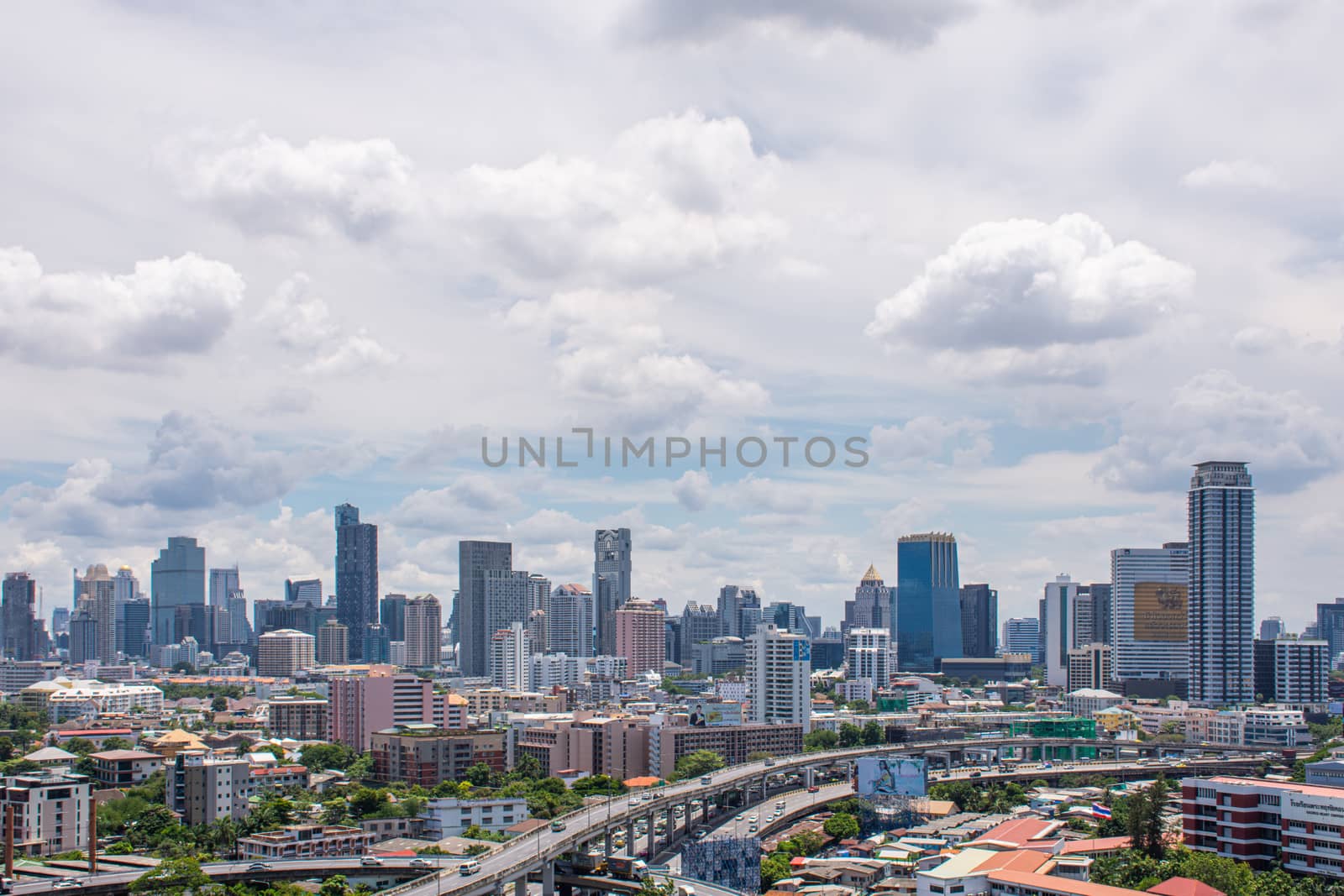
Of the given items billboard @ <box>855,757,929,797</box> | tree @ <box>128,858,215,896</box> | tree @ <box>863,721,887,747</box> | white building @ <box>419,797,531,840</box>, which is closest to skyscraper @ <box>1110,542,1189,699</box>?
tree @ <box>863,721,887,747</box>

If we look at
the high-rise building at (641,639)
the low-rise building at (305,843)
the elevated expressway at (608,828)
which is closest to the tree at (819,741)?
the elevated expressway at (608,828)

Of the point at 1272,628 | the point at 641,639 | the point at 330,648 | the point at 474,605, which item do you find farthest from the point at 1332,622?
the point at 330,648

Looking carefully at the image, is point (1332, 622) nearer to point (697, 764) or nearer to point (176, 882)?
point (697, 764)

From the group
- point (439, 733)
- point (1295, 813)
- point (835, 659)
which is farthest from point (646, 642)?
point (1295, 813)

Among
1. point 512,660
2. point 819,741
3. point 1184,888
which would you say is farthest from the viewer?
point 512,660

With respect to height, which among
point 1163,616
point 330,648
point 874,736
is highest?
point 1163,616

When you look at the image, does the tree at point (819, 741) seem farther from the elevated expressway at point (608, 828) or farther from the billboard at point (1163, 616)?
the billboard at point (1163, 616)

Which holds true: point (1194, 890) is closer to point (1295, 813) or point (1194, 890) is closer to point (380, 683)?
point (1295, 813)
